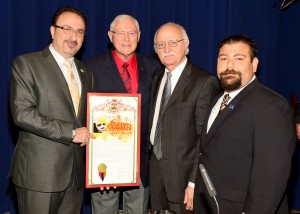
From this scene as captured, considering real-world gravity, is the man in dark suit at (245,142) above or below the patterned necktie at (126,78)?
below

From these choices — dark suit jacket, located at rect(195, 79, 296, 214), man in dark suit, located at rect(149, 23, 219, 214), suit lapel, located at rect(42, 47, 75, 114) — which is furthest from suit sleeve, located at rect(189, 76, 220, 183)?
suit lapel, located at rect(42, 47, 75, 114)

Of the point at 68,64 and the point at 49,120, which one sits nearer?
the point at 49,120

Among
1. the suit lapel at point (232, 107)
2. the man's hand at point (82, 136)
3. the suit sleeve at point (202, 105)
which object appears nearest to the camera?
the suit lapel at point (232, 107)

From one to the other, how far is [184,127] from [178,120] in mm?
69

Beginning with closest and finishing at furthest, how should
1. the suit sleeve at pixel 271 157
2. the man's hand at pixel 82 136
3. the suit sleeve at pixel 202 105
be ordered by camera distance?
1. the suit sleeve at pixel 271 157
2. the man's hand at pixel 82 136
3. the suit sleeve at pixel 202 105

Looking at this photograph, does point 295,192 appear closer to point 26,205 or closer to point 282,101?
point 282,101

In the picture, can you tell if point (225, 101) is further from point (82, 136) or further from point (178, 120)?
point (82, 136)

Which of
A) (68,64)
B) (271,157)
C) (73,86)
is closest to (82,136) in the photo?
(73,86)

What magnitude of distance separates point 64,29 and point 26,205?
1.30 meters

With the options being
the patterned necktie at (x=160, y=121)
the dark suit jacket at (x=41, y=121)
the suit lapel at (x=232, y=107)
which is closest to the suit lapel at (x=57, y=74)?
the dark suit jacket at (x=41, y=121)

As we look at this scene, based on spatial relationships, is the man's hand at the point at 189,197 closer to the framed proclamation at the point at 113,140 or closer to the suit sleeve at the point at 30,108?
the framed proclamation at the point at 113,140

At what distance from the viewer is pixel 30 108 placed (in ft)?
8.57

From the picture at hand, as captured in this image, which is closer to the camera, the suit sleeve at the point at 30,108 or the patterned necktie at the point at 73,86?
the suit sleeve at the point at 30,108

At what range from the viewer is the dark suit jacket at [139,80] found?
10.2ft
